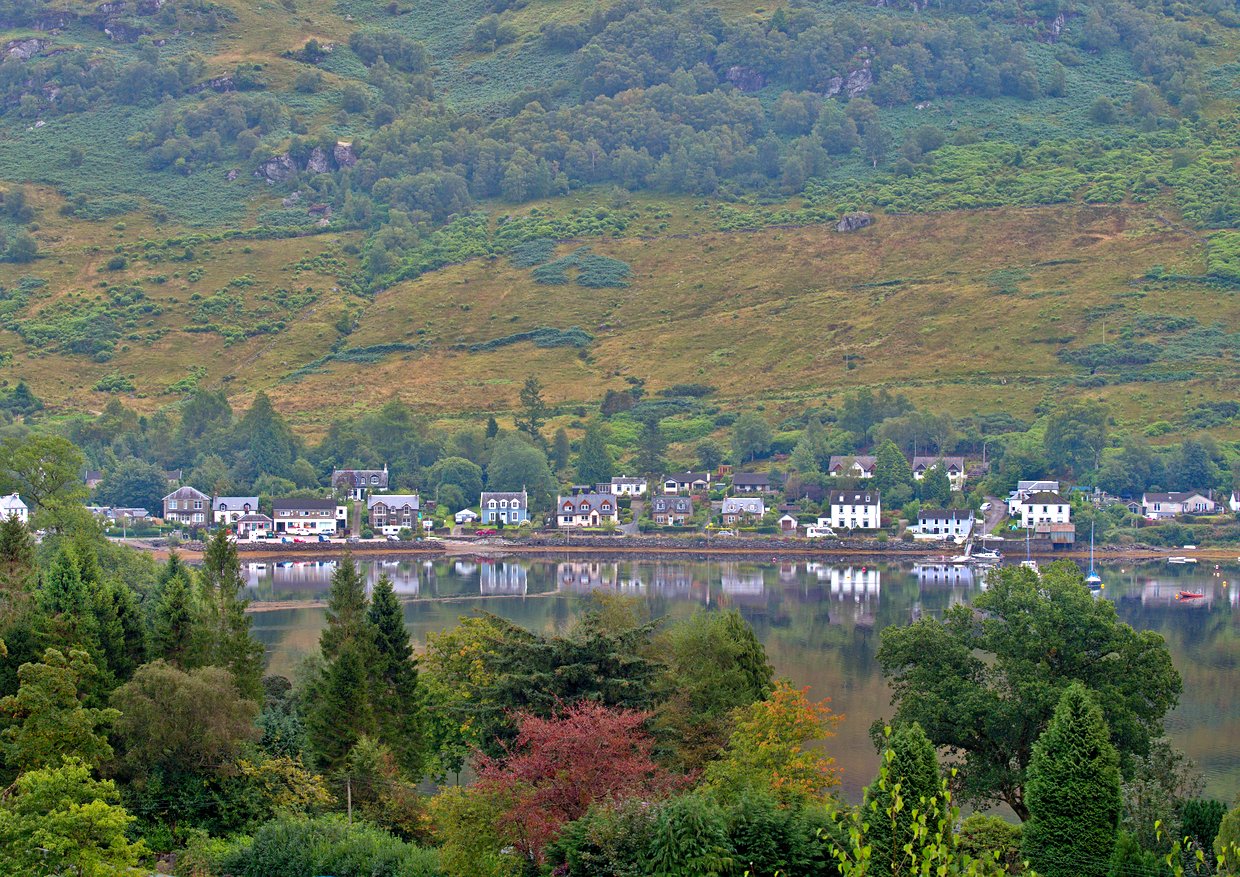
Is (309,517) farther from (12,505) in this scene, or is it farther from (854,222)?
(854,222)

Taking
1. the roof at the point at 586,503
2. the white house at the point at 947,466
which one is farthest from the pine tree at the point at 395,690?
the white house at the point at 947,466

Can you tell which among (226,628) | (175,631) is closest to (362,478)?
(226,628)

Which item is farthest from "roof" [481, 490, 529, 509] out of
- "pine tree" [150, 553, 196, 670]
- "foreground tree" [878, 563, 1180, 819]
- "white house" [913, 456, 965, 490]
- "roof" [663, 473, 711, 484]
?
"foreground tree" [878, 563, 1180, 819]

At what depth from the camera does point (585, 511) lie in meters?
100

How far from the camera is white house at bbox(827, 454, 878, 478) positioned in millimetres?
100450

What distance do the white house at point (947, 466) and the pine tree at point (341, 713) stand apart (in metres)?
72.1

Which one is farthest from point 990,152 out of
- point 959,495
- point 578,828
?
point 578,828

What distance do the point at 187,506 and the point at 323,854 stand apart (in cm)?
7744

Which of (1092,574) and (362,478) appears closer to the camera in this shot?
(1092,574)

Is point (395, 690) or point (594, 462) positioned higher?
point (594, 462)

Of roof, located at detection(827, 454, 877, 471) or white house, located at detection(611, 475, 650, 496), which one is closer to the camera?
roof, located at detection(827, 454, 877, 471)

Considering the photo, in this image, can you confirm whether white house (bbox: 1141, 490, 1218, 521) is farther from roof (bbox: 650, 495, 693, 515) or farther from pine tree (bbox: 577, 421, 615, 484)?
pine tree (bbox: 577, 421, 615, 484)

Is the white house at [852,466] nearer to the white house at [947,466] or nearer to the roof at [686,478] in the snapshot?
the white house at [947,466]

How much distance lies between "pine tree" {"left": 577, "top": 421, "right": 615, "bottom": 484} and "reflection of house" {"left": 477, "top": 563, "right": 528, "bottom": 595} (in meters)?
18.4
